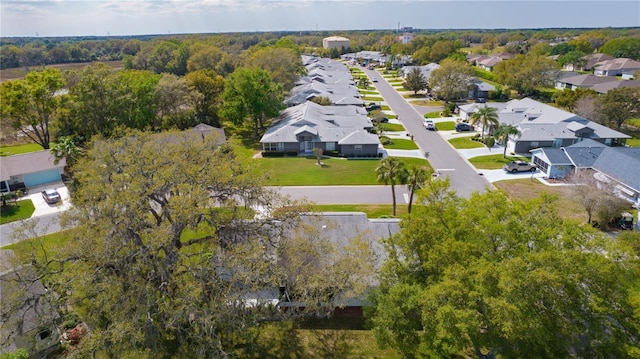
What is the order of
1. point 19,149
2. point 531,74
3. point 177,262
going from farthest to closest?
point 531,74 → point 19,149 → point 177,262

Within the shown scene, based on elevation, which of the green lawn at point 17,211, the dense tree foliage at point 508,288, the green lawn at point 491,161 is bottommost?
the green lawn at point 491,161

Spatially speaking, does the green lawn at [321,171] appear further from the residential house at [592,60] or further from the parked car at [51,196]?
the residential house at [592,60]

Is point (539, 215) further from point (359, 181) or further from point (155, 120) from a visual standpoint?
point (155, 120)

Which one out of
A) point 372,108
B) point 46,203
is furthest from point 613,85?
point 46,203

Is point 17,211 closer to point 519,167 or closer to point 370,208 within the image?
point 370,208

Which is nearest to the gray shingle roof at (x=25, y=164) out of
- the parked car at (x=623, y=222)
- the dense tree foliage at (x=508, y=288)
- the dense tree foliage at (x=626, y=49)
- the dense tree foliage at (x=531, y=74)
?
the dense tree foliage at (x=508, y=288)

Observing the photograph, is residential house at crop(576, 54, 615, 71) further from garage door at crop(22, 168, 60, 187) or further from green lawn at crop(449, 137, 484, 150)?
garage door at crop(22, 168, 60, 187)

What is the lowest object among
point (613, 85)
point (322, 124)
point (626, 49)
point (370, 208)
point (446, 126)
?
point (370, 208)
